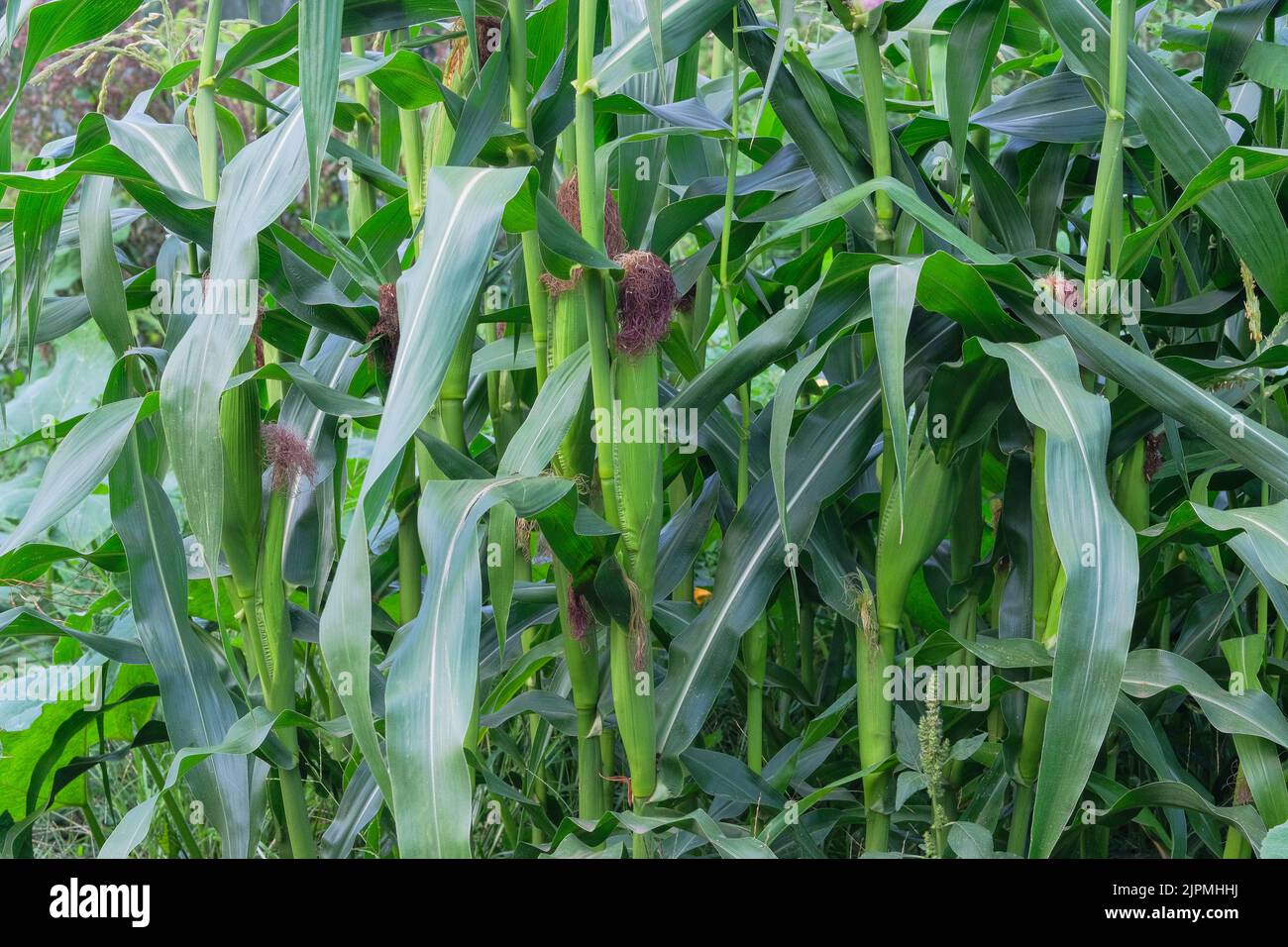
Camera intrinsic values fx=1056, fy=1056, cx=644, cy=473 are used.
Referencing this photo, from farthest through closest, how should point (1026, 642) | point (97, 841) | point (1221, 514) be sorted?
point (97, 841) → point (1026, 642) → point (1221, 514)

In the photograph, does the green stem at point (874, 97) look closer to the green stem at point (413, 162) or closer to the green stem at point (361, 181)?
the green stem at point (413, 162)

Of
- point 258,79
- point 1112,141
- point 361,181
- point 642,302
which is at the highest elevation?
point 258,79

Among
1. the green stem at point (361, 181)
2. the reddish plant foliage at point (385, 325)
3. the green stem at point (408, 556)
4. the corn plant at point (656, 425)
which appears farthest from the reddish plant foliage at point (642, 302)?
the green stem at point (361, 181)

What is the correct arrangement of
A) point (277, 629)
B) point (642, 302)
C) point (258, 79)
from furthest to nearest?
point (258, 79) → point (277, 629) → point (642, 302)

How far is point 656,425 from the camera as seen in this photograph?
1056 mm

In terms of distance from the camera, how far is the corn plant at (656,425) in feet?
3.00

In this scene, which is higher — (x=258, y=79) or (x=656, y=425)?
(x=258, y=79)

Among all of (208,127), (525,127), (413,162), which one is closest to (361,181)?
(413,162)

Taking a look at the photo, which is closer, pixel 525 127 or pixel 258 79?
pixel 525 127

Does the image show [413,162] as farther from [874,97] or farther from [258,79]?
[874,97]

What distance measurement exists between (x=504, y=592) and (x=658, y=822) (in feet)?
0.89
